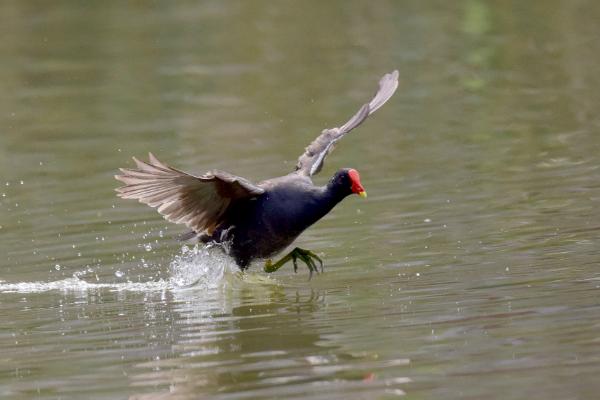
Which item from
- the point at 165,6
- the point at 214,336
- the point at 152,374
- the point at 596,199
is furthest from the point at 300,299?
the point at 165,6

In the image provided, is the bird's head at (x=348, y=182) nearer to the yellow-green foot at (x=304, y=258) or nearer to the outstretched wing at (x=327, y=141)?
the yellow-green foot at (x=304, y=258)

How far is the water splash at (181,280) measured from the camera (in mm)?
7570

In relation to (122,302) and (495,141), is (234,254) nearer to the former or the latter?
(122,302)

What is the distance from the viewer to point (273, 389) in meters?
5.27

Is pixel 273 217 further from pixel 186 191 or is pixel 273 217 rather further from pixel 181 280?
pixel 181 280

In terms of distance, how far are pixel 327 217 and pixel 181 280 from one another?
1596 millimetres

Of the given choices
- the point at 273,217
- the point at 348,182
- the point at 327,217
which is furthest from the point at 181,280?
the point at 327,217

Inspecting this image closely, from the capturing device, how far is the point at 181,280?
25.5 ft

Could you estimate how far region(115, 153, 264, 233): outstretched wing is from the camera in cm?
695

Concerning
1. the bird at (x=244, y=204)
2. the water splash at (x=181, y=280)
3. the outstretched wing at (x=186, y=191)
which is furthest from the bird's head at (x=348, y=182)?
the water splash at (x=181, y=280)

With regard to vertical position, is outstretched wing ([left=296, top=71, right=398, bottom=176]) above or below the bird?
above

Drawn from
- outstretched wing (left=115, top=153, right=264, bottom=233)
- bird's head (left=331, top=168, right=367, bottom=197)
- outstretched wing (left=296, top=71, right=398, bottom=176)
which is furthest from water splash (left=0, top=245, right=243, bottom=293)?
bird's head (left=331, top=168, right=367, bottom=197)

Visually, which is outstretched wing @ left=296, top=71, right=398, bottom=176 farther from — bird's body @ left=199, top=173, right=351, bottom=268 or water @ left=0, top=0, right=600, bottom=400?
water @ left=0, top=0, right=600, bottom=400

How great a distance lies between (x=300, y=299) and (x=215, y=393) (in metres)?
1.74
